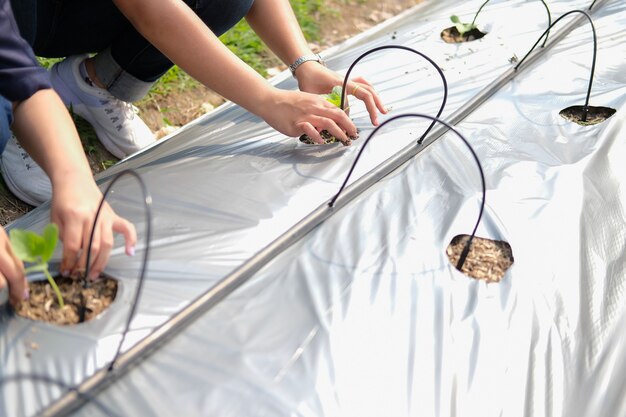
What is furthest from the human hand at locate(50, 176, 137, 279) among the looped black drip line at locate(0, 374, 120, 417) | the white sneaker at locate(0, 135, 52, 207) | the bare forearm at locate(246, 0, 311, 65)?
the bare forearm at locate(246, 0, 311, 65)

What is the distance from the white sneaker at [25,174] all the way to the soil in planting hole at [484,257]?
0.95 meters

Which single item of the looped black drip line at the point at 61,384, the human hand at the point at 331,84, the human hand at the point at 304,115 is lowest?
the human hand at the point at 331,84

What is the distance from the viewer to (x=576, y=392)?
0.98 metres

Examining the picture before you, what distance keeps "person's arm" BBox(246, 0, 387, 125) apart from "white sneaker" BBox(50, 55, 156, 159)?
42 centimetres

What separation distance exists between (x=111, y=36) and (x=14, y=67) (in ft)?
2.19

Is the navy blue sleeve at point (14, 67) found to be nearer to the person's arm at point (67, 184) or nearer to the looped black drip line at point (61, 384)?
the person's arm at point (67, 184)

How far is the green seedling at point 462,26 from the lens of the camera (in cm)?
190

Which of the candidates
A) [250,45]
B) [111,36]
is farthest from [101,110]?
[250,45]

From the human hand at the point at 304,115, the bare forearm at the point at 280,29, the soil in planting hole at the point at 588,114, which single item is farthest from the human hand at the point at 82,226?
the soil in planting hole at the point at 588,114

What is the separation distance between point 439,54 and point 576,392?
1.09m

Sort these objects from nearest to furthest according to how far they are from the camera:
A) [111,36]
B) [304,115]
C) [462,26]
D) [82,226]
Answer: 1. [82,226]
2. [304,115]
3. [111,36]
4. [462,26]

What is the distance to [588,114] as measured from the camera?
4.91ft

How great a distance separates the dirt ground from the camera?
168 cm

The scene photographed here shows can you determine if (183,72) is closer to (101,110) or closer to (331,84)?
(101,110)
